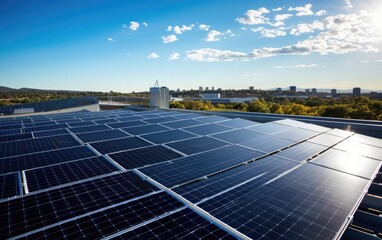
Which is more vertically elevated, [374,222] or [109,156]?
[109,156]

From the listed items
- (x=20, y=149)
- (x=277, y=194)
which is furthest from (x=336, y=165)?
(x=20, y=149)

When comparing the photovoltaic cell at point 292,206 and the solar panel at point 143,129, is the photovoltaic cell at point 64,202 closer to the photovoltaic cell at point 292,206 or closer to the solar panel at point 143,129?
the photovoltaic cell at point 292,206

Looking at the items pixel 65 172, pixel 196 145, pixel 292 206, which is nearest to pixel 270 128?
pixel 196 145

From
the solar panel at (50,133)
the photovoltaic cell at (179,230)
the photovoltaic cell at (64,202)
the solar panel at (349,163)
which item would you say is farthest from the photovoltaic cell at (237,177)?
the solar panel at (50,133)

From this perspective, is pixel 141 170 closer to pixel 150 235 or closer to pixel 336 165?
pixel 150 235

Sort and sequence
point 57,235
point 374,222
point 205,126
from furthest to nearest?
1. point 205,126
2. point 374,222
3. point 57,235

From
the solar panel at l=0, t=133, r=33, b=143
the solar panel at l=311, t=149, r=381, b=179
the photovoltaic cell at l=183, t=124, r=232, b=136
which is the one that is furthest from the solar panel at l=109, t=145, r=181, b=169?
the solar panel at l=0, t=133, r=33, b=143

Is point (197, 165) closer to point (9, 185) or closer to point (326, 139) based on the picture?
point (9, 185)
